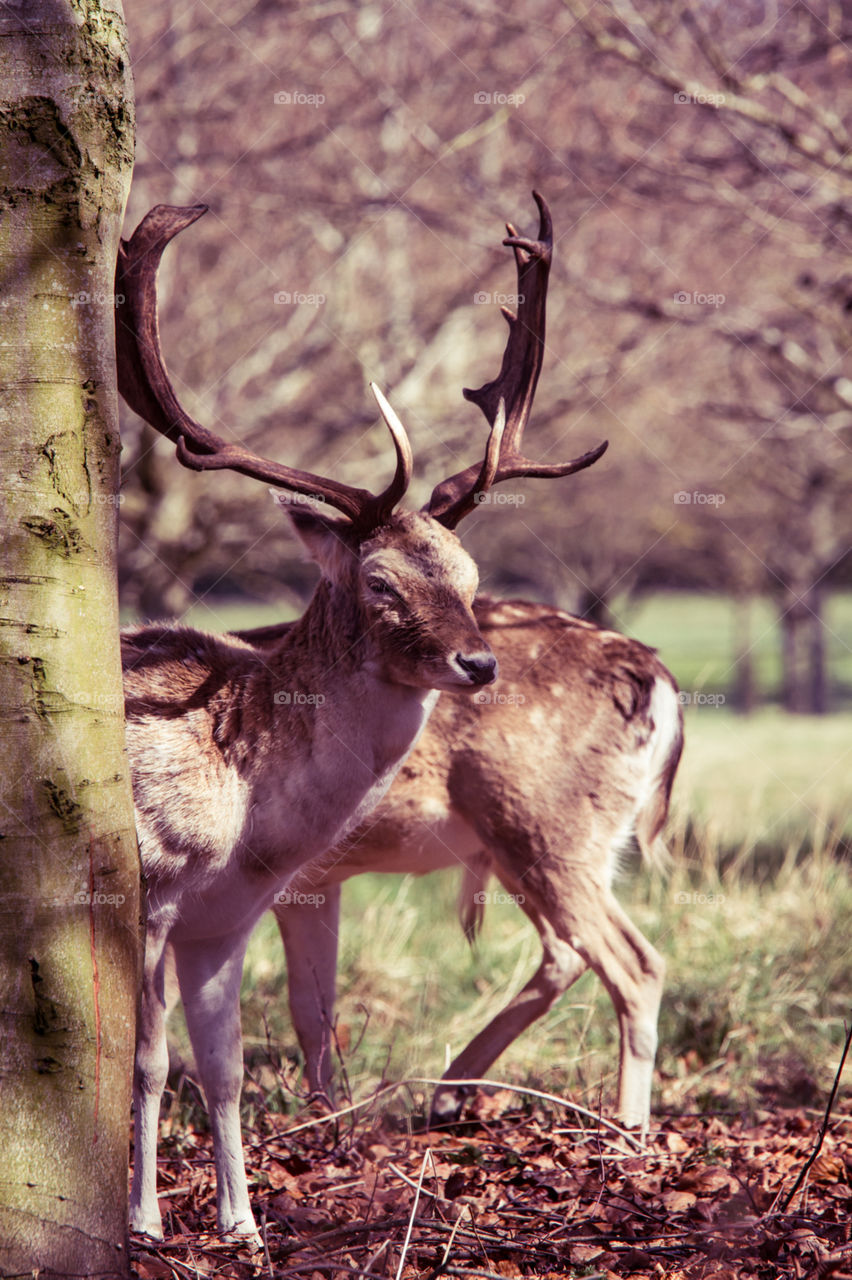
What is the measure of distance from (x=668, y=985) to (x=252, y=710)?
3.19 metres

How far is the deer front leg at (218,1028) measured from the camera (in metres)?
3.56

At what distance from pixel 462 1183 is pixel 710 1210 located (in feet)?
2.46

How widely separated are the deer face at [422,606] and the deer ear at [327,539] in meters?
0.09

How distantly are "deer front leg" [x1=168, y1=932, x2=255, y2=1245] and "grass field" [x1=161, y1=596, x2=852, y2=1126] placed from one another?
548mm

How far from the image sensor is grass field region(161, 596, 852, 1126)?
17.9 feet

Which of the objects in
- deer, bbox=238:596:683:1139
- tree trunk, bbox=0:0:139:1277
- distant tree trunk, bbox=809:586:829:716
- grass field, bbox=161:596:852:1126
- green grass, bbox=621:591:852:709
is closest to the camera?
tree trunk, bbox=0:0:139:1277

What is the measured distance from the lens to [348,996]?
21.5 ft

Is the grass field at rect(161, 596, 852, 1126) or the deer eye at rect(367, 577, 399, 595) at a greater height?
the deer eye at rect(367, 577, 399, 595)

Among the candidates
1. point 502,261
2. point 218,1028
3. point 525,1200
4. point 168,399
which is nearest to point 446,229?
point 502,261

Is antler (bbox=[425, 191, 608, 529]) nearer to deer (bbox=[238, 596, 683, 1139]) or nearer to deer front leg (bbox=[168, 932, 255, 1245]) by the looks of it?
deer (bbox=[238, 596, 683, 1139])

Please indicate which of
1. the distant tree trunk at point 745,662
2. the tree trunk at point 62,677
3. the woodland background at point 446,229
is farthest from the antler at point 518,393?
the distant tree trunk at point 745,662

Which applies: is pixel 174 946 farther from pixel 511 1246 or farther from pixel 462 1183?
pixel 511 1246

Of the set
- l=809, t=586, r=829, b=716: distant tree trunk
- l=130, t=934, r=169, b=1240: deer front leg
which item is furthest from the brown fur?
l=809, t=586, r=829, b=716: distant tree trunk

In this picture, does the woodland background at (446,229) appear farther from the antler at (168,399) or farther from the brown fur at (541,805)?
the antler at (168,399)
